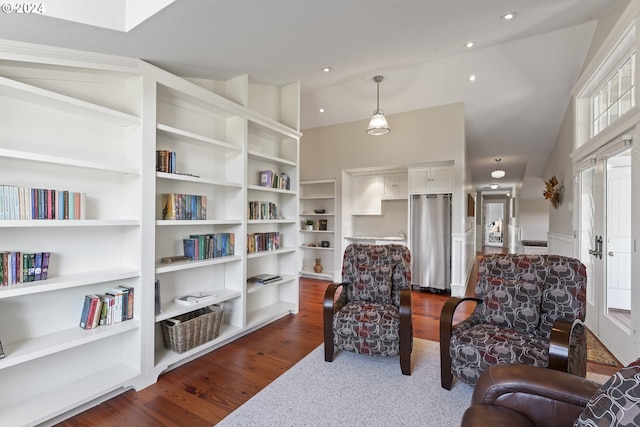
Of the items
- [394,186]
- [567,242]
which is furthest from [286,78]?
[567,242]

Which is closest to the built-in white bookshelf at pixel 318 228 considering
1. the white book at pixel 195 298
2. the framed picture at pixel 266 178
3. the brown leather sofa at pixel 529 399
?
the framed picture at pixel 266 178

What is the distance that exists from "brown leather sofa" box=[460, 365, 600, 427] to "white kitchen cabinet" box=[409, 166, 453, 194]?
13.1 ft

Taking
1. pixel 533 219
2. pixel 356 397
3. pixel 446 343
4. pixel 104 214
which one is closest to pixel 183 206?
pixel 104 214

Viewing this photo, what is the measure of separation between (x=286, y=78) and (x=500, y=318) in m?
3.14

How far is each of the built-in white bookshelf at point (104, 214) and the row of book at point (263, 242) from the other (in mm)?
274

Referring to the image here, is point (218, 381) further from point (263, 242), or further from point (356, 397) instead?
point (263, 242)

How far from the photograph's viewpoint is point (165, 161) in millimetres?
2482

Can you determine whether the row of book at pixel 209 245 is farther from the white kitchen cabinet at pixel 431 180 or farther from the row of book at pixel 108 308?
the white kitchen cabinet at pixel 431 180

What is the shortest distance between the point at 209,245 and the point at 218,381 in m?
1.18

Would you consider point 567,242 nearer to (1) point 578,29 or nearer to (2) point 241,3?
(1) point 578,29

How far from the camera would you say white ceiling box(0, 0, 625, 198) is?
1.97 metres

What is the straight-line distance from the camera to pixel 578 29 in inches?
138

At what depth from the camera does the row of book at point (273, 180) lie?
3602 mm

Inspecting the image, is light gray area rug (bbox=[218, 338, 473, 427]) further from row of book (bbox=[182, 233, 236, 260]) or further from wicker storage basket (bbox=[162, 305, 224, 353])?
row of book (bbox=[182, 233, 236, 260])
